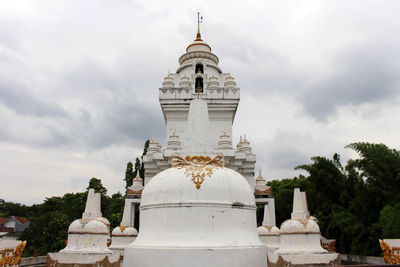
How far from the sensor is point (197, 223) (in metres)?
8.27

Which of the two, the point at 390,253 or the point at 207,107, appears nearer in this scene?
the point at 390,253

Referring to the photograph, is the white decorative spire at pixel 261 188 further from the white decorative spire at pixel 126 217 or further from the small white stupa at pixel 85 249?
the small white stupa at pixel 85 249

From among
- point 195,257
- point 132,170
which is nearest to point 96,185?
point 132,170

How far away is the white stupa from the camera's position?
7.83 meters

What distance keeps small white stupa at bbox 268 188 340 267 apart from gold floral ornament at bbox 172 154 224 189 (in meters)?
2.73

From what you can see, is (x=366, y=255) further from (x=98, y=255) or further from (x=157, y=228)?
(x=98, y=255)

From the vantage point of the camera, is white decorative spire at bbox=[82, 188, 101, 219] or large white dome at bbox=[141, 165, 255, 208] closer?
large white dome at bbox=[141, 165, 255, 208]

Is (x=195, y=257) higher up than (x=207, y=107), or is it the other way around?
(x=207, y=107)

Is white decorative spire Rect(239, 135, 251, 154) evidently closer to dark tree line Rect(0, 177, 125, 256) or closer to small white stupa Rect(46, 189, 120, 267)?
small white stupa Rect(46, 189, 120, 267)

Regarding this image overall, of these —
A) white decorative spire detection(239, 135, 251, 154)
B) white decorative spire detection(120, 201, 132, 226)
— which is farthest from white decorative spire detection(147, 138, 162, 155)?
white decorative spire detection(239, 135, 251, 154)

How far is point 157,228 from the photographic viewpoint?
8.56 m

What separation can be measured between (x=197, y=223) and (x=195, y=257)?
0.91m

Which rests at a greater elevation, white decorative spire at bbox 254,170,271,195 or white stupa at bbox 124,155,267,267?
white decorative spire at bbox 254,170,271,195

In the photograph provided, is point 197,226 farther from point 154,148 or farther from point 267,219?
point 154,148
